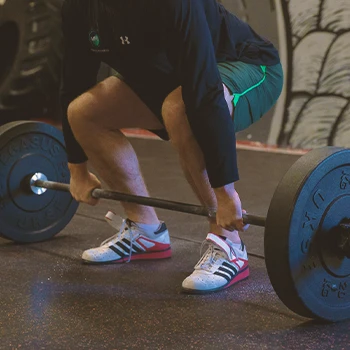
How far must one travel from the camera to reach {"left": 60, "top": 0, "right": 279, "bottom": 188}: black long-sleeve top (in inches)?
58.5

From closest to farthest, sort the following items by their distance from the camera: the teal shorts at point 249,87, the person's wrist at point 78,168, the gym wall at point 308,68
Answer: the teal shorts at point 249,87 < the person's wrist at point 78,168 < the gym wall at point 308,68

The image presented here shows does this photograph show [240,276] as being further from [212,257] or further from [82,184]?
[82,184]

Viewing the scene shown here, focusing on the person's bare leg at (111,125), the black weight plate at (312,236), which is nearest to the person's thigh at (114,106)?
the person's bare leg at (111,125)

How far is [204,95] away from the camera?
1485 millimetres

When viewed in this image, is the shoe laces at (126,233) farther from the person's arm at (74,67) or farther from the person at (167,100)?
the person's arm at (74,67)

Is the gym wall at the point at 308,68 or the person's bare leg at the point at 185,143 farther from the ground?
the person's bare leg at the point at 185,143

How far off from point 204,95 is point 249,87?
0.32 m

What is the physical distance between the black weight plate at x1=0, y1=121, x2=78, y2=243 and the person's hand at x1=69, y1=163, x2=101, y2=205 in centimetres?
30

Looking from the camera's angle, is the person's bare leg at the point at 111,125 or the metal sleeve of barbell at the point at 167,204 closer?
the metal sleeve of barbell at the point at 167,204

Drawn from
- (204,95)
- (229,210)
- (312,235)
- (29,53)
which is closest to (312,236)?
(312,235)

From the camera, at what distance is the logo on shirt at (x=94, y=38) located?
5.77 ft

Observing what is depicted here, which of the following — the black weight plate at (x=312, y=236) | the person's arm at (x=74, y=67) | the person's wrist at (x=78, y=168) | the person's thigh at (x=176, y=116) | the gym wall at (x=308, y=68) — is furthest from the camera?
the gym wall at (x=308, y=68)

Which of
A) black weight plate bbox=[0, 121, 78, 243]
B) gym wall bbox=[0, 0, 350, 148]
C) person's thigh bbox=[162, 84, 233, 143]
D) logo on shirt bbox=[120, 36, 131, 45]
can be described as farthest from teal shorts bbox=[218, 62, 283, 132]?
gym wall bbox=[0, 0, 350, 148]

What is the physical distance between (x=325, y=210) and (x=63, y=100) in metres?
0.90
